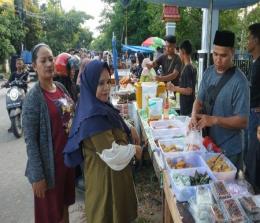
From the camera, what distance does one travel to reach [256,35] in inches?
158

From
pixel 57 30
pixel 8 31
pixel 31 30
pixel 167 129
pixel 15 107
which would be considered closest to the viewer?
pixel 167 129

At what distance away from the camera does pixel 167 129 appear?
3.39 m

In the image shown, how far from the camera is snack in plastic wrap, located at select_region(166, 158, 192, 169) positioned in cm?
243

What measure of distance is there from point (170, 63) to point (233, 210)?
14.5 feet

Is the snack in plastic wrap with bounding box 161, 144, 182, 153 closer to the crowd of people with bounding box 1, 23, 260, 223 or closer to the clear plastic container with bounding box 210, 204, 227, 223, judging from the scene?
the crowd of people with bounding box 1, 23, 260, 223

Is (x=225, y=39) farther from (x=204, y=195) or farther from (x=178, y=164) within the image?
(x=204, y=195)

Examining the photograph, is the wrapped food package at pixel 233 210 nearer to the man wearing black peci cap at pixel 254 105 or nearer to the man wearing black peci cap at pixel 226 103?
the man wearing black peci cap at pixel 226 103

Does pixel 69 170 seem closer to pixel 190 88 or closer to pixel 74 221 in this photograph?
pixel 74 221

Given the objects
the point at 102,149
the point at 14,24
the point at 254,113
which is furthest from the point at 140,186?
the point at 14,24

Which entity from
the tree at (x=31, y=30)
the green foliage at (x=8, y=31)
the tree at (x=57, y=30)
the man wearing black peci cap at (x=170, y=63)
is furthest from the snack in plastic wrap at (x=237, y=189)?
the tree at (x=57, y=30)

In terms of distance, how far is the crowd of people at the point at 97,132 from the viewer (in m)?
2.29

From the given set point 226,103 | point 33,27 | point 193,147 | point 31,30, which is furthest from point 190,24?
point 31,30

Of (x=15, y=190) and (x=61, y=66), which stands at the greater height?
(x=61, y=66)

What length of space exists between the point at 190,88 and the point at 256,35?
107 cm
